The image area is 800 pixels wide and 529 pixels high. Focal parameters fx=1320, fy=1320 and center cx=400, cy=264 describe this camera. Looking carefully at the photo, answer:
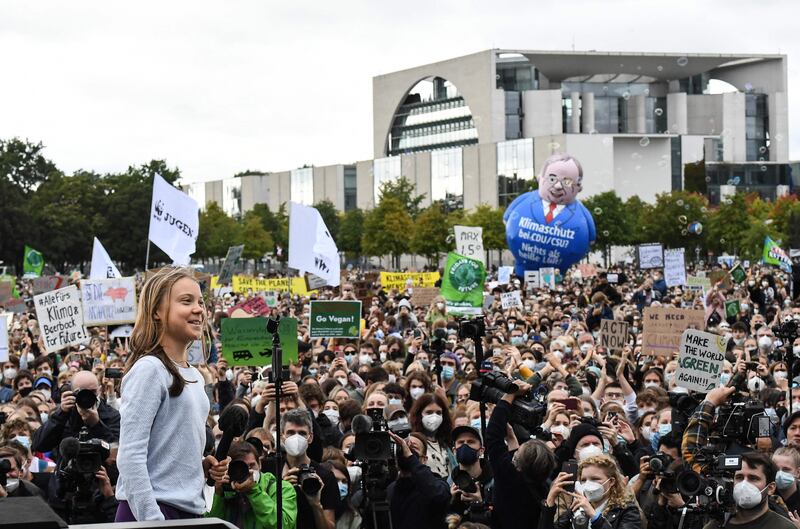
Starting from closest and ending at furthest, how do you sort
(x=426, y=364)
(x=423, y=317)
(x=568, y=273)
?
1. (x=426, y=364)
2. (x=423, y=317)
3. (x=568, y=273)

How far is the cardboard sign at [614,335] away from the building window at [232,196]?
116 metres

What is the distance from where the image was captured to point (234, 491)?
20.5ft

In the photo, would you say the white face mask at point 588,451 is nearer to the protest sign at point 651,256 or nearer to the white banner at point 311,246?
the white banner at point 311,246

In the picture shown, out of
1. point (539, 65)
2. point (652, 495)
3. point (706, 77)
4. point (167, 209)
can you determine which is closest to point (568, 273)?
point (167, 209)

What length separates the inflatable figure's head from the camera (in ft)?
149

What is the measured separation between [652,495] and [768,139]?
120 m

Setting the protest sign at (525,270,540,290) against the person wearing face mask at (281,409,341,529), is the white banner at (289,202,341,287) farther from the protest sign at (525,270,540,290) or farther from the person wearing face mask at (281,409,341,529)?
the protest sign at (525,270,540,290)

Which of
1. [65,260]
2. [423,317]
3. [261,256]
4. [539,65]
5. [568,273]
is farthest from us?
[539,65]

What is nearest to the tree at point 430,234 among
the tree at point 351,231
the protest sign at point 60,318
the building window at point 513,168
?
the tree at point 351,231

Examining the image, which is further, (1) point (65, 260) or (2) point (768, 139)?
(2) point (768, 139)

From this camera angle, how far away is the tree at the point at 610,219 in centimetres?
8106

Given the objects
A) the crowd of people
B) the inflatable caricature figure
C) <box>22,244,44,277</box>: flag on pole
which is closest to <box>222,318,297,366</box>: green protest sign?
the crowd of people

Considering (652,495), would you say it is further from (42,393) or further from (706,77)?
(706,77)

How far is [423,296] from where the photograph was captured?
26156mm
